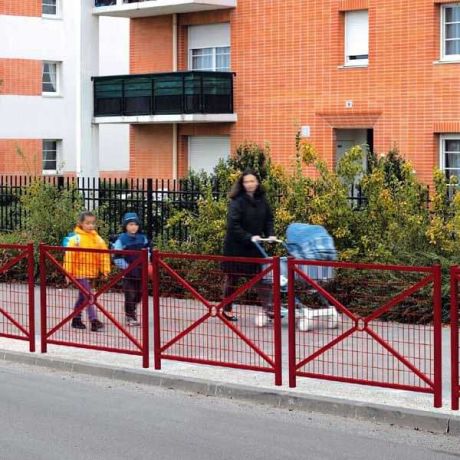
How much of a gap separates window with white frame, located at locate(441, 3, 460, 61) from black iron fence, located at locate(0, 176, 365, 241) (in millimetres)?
10502

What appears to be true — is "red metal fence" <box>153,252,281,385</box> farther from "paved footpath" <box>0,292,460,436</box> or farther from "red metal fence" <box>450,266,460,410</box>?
Answer: "red metal fence" <box>450,266,460,410</box>

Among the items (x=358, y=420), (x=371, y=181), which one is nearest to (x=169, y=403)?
(x=358, y=420)

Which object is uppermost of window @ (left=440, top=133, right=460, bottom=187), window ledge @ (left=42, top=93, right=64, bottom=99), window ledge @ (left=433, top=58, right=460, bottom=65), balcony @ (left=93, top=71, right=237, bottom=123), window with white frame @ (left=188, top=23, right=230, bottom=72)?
window with white frame @ (left=188, top=23, right=230, bottom=72)

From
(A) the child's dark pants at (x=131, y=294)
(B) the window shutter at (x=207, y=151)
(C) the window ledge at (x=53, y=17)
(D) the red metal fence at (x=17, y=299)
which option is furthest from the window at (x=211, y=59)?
(A) the child's dark pants at (x=131, y=294)

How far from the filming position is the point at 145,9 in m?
32.6

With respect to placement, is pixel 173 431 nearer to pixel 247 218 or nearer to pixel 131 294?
pixel 131 294

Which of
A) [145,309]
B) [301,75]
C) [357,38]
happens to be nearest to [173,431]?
[145,309]

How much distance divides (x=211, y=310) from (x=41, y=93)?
111 ft

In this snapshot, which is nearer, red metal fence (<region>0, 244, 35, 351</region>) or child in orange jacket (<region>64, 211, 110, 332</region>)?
child in orange jacket (<region>64, 211, 110, 332</region>)

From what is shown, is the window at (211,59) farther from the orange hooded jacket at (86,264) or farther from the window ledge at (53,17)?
the orange hooded jacket at (86,264)

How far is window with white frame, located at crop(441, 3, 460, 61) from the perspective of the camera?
2756cm

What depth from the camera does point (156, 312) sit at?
11164 mm

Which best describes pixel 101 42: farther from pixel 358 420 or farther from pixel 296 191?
pixel 358 420

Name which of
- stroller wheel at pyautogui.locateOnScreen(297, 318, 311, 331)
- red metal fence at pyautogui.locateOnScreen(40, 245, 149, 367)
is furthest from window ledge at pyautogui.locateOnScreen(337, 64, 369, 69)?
stroller wheel at pyautogui.locateOnScreen(297, 318, 311, 331)
